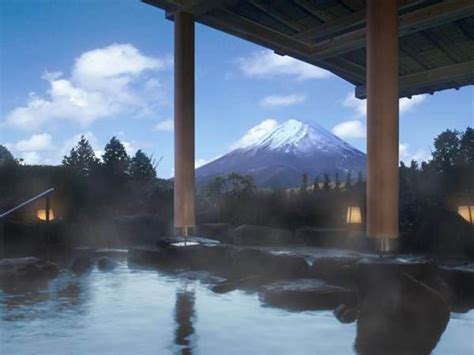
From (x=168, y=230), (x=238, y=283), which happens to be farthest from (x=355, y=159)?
(x=238, y=283)

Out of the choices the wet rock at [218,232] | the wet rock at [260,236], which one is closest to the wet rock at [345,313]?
the wet rock at [260,236]

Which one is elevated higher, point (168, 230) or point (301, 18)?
point (301, 18)

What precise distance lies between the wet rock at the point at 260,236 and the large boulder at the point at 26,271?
17.4ft

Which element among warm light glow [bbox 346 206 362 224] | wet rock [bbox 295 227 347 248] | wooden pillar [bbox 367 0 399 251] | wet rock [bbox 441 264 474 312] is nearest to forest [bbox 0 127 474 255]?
warm light glow [bbox 346 206 362 224]

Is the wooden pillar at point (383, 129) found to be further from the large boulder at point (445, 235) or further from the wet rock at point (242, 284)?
the large boulder at point (445, 235)

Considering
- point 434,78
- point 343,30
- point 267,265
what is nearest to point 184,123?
point 267,265

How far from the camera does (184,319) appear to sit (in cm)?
517

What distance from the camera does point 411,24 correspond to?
958 centimetres

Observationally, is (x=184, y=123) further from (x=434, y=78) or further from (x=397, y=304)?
(x=434, y=78)

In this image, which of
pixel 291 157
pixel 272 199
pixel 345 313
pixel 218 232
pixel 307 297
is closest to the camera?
pixel 345 313

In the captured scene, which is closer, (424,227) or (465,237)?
(465,237)

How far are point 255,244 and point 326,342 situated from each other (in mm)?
8135

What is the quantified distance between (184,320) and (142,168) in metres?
16.9

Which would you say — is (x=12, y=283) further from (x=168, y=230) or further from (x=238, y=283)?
(x=168, y=230)
